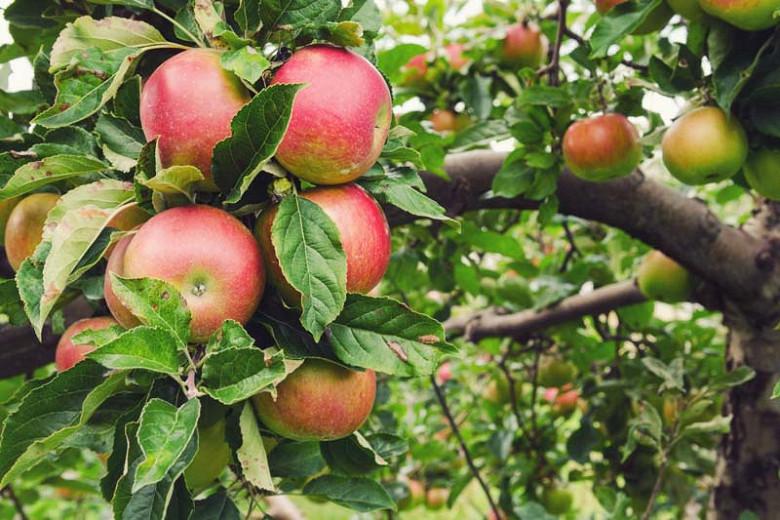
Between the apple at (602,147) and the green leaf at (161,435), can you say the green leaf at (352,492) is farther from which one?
the apple at (602,147)

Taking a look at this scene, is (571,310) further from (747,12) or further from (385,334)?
(385,334)

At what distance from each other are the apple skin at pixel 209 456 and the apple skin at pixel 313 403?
0.08 metres

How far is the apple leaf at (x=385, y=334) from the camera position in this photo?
0.66 meters

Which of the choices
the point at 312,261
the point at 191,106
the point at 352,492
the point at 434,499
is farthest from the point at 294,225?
the point at 434,499

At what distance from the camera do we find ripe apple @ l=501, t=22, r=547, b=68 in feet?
5.98

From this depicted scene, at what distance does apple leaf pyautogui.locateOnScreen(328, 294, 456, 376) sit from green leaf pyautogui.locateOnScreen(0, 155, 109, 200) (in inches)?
10.3

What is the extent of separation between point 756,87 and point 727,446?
853 millimetres

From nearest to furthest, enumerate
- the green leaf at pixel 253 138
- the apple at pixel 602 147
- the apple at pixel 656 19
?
the green leaf at pixel 253 138 → the apple at pixel 656 19 → the apple at pixel 602 147

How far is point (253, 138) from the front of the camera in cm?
Answer: 62

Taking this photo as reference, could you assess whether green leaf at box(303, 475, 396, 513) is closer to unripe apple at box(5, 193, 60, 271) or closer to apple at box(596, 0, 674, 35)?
unripe apple at box(5, 193, 60, 271)

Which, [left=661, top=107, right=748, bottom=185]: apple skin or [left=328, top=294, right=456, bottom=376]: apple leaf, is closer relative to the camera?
[left=328, top=294, right=456, bottom=376]: apple leaf

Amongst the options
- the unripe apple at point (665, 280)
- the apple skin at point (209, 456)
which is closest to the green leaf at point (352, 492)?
the apple skin at point (209, 456)

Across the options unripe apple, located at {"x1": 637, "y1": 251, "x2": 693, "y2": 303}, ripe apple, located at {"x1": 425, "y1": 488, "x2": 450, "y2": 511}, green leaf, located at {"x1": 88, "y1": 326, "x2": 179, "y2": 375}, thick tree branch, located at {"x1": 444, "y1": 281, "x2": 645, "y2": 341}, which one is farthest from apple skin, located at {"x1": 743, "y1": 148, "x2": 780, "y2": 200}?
ripe apple, located at {"x1": 425, "y1": 488, "x2": 450, "y2": 511}

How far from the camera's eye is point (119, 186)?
0.68 meters
